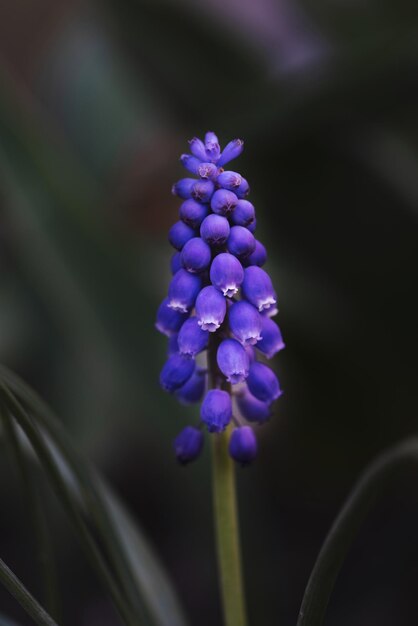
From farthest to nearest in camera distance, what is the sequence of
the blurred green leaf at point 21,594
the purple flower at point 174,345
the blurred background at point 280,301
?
the blurred background at point 280,301, the purple flower at point 174,345, the blurred green leaf at point 21,594

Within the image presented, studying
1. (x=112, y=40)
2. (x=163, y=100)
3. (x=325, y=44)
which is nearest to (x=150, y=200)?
(x=163, y=100)

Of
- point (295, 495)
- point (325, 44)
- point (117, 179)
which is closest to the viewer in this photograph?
point (295, 495)

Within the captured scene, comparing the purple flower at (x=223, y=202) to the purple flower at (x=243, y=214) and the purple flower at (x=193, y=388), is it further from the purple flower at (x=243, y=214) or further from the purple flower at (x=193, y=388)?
the purple flower at (x=193, y=388)

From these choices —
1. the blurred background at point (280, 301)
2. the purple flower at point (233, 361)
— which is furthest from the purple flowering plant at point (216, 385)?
the blurred background at point (280, 301)

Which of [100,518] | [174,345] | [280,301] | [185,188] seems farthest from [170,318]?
[280,301]

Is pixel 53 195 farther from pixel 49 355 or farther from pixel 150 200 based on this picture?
pixel 150 200

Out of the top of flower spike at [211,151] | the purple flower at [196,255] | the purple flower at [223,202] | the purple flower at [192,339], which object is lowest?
the purple flower at [192,339]

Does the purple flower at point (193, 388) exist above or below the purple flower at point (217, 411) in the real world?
above
